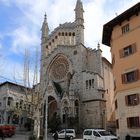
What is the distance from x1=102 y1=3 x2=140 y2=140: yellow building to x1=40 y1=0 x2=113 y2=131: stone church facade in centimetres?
1887

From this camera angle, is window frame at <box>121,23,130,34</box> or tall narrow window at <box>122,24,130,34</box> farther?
tall narrow window at <box>122,24,130,34</box>

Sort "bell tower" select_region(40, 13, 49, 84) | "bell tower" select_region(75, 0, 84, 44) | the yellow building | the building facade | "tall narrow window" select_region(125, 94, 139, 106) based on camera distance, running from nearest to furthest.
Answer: "tall narrow window" select_region(125, 94, 139, 106) → the yellow building → the building facade → "bell tower" select_region(75, 0, 84, 44) → "bell tower" select_region(40, 13, 49, 84)

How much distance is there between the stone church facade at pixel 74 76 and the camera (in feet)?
164

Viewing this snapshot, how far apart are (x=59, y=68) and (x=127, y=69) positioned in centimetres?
3321

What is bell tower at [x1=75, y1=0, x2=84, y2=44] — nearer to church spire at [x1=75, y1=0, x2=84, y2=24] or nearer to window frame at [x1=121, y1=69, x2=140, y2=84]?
church spire at [x1=75, y1=0, x2=84, y2=24]

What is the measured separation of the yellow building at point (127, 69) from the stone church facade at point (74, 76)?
18.9 meters

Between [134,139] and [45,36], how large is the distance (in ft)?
153

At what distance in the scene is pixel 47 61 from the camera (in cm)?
6359

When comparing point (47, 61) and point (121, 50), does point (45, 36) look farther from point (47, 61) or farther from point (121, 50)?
point (121, 50)

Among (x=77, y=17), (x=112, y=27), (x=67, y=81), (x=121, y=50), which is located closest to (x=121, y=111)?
(x=121, y=50)

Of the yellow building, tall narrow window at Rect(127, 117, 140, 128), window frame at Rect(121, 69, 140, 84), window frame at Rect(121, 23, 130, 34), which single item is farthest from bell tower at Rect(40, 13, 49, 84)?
tall narrow window at Rect(127, 117, 140, 128)

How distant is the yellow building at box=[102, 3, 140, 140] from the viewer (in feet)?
86.9

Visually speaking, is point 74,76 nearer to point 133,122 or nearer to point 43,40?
point 43,40

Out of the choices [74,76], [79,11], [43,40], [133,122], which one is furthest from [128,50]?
[43,40]
